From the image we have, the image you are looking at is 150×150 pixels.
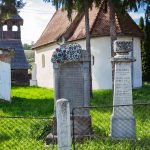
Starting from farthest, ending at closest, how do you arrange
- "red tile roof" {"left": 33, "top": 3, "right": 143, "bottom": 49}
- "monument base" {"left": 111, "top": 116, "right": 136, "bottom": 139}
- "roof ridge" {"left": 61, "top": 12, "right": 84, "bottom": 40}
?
"roof ridge" {"left": 61, "top": 12, "right": 84, "bottom": 40} < "red tile roof" {"left": 33, "top": 3, "right": 143, "bottom": 49} < "monument base" {"left": 111, "top": 116, "right": 136, "bottom": 139}

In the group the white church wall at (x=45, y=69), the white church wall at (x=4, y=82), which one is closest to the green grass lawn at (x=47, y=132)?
the white church wall at (x=4, y=82)

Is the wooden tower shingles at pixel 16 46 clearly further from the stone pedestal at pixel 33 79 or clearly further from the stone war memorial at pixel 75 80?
the stone war memorial at pixel 75 80

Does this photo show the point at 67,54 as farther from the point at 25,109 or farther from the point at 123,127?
the point at 25,109

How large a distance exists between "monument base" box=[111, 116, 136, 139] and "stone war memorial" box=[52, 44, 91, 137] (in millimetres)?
678

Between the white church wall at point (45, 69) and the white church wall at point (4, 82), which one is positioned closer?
the white church wall at point (4, 82)

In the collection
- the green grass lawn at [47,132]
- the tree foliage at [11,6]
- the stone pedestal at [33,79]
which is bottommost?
the green grass lawn at [47,132]

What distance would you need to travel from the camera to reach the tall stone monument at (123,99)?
10828 mm

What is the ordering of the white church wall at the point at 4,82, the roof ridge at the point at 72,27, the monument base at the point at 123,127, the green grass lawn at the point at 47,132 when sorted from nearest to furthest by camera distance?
the green grass lawn at the point at 47,132 < the monument base at the point at 123,127 < the white church wall at the point at 4,82 < the roof ridge at the point at 72,27

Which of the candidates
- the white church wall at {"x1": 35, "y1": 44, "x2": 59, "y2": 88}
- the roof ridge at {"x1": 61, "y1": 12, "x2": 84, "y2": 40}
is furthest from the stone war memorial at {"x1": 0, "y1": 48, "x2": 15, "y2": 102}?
the white church wall at {"x1": 35, "y1": 44, "x2": 59, "y2": 88}

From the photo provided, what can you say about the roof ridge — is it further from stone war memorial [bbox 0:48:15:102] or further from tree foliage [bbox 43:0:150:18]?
stone war memorial [bbox 0:48:15:102]

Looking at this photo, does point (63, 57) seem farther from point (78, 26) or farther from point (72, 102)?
point (78, 26)

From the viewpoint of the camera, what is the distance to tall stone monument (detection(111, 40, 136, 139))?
35.5ft

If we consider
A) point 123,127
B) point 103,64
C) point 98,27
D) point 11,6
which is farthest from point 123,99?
point 98,27

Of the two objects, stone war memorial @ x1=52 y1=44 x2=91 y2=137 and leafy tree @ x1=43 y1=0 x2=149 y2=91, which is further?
leafy tree @ x1=43 y1=0 x2=149 y2=91
